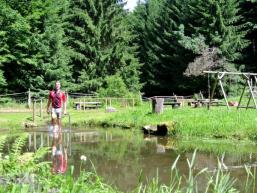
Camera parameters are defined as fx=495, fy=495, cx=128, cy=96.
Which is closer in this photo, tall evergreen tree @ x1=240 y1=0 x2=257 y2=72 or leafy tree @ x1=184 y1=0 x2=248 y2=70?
leafy tree @ x1=184 y1=0 x2=248 y2=70

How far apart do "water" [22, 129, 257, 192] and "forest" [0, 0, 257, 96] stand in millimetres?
24061

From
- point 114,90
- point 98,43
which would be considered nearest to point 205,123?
point 114,90

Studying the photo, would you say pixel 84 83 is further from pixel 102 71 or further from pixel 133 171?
pixel 133 171

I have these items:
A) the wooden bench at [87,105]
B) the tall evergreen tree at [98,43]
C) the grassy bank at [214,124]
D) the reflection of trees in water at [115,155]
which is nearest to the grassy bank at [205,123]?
the grassy bank at [214,124]

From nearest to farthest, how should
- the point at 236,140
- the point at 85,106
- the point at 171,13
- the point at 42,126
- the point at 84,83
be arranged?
the point at 236,140, the point at 42,126, the point at 85,106, the point at 84,83, the point at 171,13

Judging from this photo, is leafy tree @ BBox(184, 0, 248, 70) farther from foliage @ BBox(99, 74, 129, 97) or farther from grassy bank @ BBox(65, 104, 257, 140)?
grassy bank @ BBox(65, 104, 257, 140)

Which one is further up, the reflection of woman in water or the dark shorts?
the dark shorts

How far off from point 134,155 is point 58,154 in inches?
71.3

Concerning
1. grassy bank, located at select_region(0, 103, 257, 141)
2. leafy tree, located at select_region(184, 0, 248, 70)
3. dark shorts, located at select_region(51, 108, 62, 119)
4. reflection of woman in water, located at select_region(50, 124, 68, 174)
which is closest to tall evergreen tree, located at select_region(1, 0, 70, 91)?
leafy tree, located at select_region(184, 0, 248, 70)

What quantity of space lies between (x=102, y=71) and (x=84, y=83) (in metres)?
2.76

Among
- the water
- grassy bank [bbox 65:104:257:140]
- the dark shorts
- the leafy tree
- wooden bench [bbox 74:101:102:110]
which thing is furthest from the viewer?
the leafy tree

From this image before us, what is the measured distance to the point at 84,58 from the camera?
152 ft

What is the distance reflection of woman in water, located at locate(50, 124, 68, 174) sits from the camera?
30.0ft

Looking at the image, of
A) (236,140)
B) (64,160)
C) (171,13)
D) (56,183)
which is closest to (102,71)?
(171,13)
